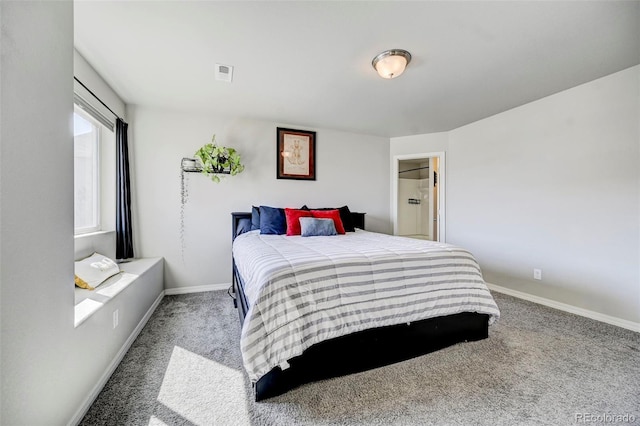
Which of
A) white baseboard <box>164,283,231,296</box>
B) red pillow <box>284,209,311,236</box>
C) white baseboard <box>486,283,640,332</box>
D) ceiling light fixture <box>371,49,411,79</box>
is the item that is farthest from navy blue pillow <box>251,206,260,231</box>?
white baseboard <box>486,283,640,332</box>

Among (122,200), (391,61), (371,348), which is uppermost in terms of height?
(391,61)

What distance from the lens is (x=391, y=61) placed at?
2.06m

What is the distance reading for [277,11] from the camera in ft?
5.40

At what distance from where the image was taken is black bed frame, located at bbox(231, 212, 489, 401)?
1.49m

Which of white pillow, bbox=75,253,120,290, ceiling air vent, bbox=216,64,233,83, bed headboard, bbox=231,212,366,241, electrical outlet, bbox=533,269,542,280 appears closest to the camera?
white pillow, bbox=75,253,120,290

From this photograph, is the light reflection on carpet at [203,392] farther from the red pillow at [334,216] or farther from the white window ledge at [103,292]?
the red pillow at [334,216]

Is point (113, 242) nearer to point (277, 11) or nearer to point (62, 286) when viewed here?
point (62, 286)

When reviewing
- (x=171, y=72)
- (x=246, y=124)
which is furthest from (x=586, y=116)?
(x=171, y=72)

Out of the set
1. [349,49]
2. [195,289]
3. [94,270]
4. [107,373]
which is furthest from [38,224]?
[195,289]

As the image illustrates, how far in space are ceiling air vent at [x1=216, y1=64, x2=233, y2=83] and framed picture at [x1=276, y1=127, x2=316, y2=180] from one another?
1.31 meters

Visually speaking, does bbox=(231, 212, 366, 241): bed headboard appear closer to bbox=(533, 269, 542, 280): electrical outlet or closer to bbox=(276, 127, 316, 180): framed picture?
bbox=(276, 127, 316, 180): framed picture

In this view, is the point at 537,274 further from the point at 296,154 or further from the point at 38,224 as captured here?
the point at 38,224

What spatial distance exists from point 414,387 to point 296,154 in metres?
3.15

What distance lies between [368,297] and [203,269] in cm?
259
